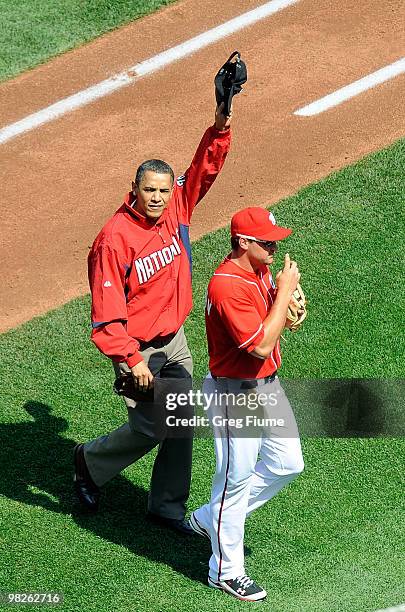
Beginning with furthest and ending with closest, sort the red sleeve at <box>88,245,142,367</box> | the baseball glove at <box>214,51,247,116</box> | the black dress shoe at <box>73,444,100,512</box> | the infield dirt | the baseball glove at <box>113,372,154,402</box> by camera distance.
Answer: the infield dirt < the black dress shoe at <box>73,444,100,512</box> < the baseball glove at <box>214,51,247,116</box> < the baseball glove at <box>113,372,154,402</box> < the red sleeve at <box>88,245,142,367</box>

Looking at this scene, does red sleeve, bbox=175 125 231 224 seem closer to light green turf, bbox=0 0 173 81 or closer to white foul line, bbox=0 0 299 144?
white foul line, bbox=0 0 299 144

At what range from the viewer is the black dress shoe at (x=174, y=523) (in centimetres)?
656

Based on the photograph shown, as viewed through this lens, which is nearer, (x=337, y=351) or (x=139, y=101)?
(x=337, y=351)

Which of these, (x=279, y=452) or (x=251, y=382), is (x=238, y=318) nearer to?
(x=251, y=382)

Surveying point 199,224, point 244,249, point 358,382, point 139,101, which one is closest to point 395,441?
point 358,382

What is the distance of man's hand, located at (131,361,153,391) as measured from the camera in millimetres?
5996

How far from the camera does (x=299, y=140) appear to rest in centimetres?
961

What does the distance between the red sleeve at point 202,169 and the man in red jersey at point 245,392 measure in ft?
2.41

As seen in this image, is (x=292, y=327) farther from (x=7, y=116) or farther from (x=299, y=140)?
(x=7, y=116)

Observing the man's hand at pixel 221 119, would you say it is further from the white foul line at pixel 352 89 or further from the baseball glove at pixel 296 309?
the white foul line at pixel 352 89

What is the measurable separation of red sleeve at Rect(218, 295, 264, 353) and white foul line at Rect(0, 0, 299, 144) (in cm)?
502

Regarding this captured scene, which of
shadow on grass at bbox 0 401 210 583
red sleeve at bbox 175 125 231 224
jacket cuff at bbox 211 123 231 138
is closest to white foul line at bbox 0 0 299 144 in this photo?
shadow on grass at bbox 0 401 210 583

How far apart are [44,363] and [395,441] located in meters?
2.38

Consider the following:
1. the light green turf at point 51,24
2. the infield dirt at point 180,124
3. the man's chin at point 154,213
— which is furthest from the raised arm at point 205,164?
the light green turf at point 51,24
